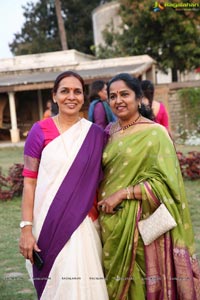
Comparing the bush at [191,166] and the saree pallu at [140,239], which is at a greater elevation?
the saree pallu at [140,239]

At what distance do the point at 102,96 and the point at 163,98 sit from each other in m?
11.8

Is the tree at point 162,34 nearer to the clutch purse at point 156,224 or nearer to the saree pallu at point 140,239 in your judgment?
the saree pallu at point 140,239

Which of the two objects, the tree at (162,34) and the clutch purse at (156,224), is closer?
the clutch purse at (156,224)

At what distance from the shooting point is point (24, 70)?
68.1 ft

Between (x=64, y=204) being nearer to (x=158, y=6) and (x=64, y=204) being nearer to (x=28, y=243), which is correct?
(x=28, y=243)

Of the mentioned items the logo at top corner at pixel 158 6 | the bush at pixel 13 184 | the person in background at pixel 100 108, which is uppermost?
the logo at top corner at pixel 158 6

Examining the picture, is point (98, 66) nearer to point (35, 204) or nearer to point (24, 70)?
point (24, 70)

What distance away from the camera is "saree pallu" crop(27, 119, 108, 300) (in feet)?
7.57

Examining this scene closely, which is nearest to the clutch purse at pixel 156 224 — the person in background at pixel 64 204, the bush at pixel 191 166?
the person in background at pixel 64 204

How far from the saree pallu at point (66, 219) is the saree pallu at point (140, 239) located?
0.35ft

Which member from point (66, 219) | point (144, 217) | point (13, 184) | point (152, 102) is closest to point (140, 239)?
point (144, 217)

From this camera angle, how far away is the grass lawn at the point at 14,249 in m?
3.56

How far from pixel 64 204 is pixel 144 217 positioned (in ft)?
1.47

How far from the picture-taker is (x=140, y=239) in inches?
94.3
